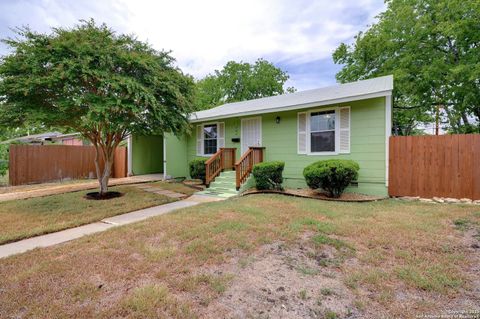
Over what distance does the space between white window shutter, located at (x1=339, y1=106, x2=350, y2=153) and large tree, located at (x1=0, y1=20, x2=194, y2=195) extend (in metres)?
4.86

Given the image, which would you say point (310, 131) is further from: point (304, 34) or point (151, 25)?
point (151, 25)

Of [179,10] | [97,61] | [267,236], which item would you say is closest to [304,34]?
[179,10]

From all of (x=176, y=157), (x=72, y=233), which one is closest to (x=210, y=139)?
(x=176, y=157)

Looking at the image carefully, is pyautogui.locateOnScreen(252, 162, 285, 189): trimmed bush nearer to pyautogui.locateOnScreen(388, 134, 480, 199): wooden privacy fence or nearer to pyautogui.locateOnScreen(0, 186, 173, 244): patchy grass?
pyautogui.locateOnScreen(0, 186, 173, 244): patchy grass

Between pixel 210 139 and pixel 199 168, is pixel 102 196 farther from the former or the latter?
pixel 210 139

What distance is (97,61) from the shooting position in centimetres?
607

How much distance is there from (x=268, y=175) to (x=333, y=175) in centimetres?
198

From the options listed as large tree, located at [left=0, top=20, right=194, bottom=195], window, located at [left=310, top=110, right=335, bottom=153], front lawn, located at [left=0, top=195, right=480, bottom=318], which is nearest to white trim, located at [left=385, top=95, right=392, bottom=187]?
window, located at [left=310, top=110, right=335, bottom=153]

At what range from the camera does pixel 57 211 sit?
5.78m

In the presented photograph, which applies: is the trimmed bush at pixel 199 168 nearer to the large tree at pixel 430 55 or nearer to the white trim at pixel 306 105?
the white trim at pixel 306 105

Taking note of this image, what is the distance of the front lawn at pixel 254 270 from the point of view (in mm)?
2184

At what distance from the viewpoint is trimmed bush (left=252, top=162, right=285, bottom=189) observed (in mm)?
7762

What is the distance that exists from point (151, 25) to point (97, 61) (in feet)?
16.0

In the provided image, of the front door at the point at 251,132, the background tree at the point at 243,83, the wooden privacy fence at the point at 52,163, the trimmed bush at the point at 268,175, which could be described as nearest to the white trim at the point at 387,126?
the trimmed bush at the point at 268,175
